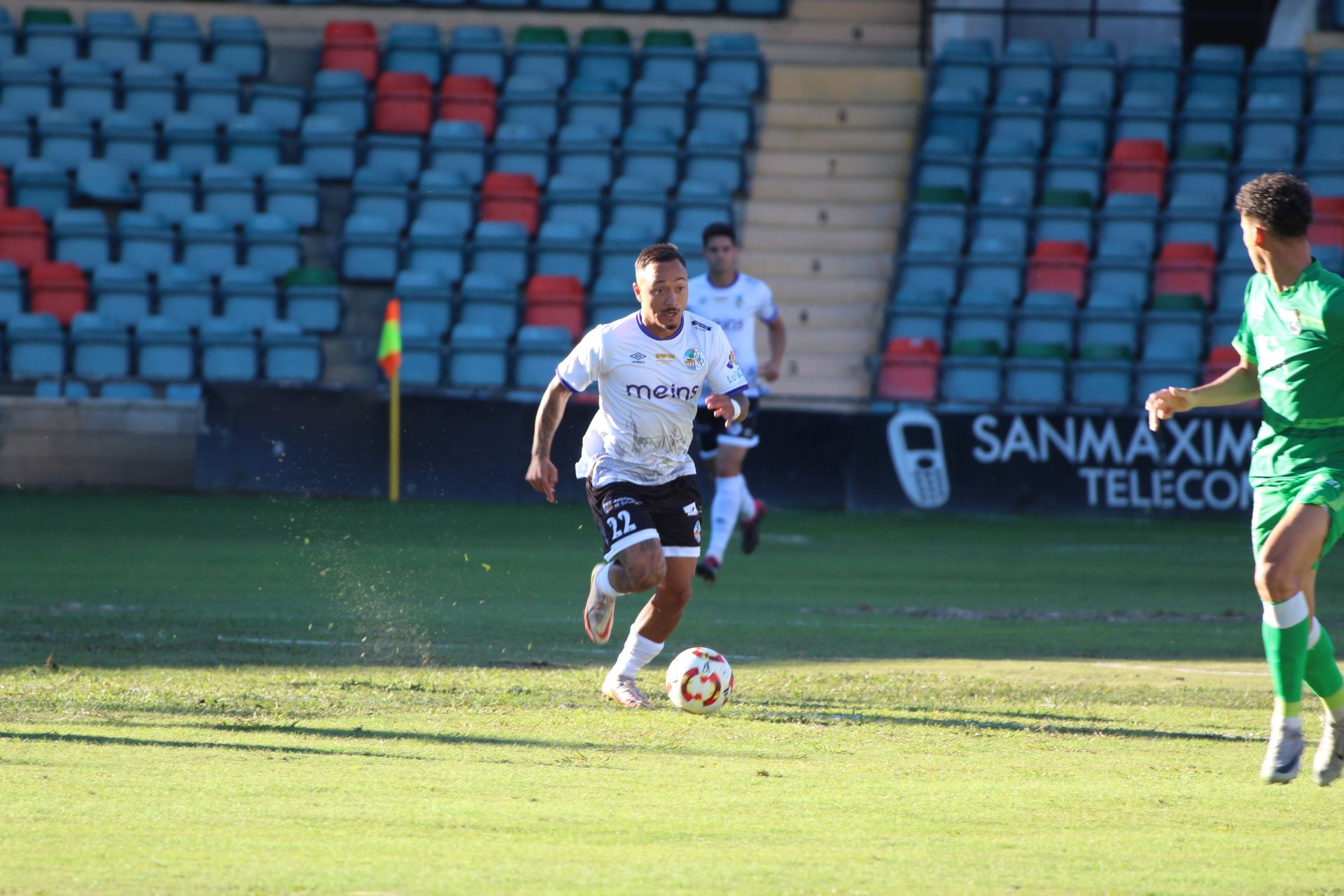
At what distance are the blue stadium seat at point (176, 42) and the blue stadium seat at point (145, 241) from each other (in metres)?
3.13

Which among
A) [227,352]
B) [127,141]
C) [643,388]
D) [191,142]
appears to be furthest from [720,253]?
[127,141]

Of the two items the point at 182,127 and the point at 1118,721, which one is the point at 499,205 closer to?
the point at 182,127

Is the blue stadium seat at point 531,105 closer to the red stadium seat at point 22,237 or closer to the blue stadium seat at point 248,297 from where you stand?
the blue stadium seat at point 248,297

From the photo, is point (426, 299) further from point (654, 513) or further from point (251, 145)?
point (654, 513)

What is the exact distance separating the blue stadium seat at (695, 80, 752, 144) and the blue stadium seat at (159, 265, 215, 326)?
6.76 metres

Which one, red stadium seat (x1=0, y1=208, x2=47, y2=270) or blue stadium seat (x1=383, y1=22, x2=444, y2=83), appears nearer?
red stadium seat (x1=0, y1=208, x2=47, y2=270)

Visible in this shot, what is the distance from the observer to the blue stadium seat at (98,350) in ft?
62.6

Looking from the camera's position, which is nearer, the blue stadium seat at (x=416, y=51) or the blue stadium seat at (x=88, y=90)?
the blue stadium seat at (x=88, y=90)

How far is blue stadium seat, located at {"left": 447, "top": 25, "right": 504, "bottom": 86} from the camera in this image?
22438 millimetres

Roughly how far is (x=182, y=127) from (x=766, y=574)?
12195 mm

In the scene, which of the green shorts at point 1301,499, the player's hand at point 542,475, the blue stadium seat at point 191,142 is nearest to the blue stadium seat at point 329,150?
the blue stadium seat at point 191,142

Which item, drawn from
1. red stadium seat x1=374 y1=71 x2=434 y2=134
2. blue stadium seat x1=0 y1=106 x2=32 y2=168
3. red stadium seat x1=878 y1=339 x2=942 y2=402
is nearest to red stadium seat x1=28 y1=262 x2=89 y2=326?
blue stadium seat x1=0 y1=106 x2=32 y2=168

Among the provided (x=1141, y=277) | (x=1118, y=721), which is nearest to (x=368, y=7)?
(x=1141, y=277)

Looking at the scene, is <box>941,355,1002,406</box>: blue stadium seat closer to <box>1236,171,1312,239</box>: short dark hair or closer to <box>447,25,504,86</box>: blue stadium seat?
<box>447,25,504,86</box>: blue stadium seat
